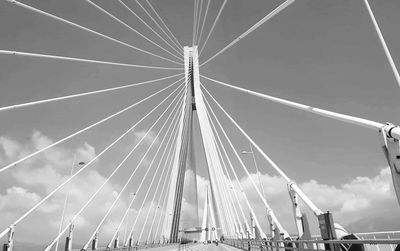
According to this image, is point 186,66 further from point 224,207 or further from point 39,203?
point 39,203

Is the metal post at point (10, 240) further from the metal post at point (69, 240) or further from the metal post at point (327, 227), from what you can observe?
the metal post at point (327, 227)

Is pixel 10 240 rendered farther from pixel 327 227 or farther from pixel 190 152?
pixel 190 152

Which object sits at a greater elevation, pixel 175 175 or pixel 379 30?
pixel 175 175

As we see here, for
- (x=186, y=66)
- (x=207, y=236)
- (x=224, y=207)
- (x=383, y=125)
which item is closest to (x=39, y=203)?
(x=383, y=125)

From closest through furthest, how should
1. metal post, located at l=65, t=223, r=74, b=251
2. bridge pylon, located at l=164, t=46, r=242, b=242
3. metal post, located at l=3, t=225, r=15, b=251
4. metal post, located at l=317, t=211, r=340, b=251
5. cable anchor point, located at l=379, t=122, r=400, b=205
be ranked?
1. cable anchor point, located at l=379, t=122, r=400, b=205
2. metal post, located at l=317, t=211, r=340, b=251
3. metal post, located at l=3, t=225, r=15, b=251
4. metal post, located at l=65, t=223, r=74, b=251
5. bridge pylon, located at l=164, t=46, r=242, b=242

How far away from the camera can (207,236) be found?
84.6m

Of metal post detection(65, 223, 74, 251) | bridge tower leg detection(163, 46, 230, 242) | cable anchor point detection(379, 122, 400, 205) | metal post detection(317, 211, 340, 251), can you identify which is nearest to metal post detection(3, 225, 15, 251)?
metal post detection(65, 223, 74, 251)

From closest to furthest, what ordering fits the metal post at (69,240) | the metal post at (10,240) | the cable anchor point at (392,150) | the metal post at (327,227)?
the cable anchor point at (392,150) < the metal post at (327,227) < the metal post at (10,240) < the metal post at (69,240)

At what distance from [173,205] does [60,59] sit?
74.2ft

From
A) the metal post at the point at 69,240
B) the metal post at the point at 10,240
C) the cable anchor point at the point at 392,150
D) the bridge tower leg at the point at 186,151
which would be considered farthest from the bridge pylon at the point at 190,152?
the cable anchor point at the point at 392,150

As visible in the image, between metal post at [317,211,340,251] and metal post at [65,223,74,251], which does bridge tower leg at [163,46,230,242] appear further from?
metal post at [317,211,340,251]

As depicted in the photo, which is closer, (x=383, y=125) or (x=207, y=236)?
(x=383, y=125)

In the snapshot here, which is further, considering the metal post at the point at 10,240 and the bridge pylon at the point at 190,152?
the bridge pylon at the point at 190,152

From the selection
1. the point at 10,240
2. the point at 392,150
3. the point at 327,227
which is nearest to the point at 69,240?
the point at 10,240
